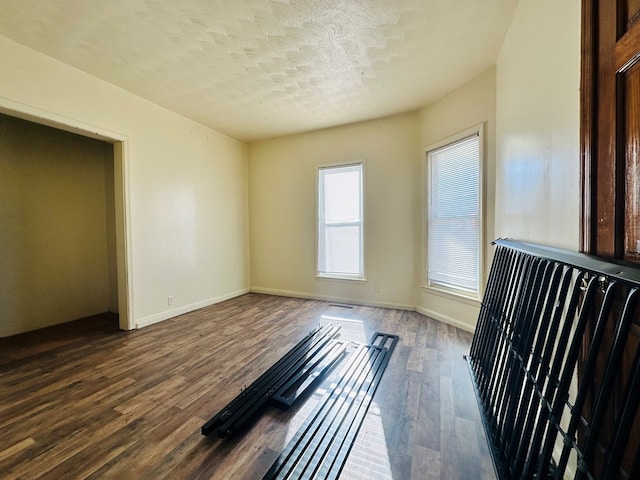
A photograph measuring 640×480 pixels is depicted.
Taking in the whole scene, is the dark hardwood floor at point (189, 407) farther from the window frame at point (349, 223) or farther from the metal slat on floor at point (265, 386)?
the window frame at point (349, 223)

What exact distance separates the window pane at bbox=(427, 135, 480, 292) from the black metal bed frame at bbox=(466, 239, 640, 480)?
4.06 ft

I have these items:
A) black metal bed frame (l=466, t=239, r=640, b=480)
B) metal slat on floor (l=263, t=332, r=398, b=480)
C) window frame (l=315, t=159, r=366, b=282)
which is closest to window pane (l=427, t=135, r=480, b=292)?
window frame (l=315, t=159, r=366, b=282)

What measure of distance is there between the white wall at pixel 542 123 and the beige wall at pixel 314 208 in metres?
1.52

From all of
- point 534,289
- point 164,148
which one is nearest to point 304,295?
point 164,148

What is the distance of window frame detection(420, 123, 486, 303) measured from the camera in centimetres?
279

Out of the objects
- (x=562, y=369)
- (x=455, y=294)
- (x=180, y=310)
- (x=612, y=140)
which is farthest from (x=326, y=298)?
(x=612, y=140)

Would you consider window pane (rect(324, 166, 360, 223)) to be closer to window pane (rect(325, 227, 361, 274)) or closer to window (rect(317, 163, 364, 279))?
window (rect(317, 163, 364, 279))

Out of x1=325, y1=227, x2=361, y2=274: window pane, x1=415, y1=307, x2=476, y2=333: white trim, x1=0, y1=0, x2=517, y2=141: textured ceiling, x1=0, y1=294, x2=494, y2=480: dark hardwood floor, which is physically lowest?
x1=0, y1=294, x2=494, y2=480: dark hardwood floor

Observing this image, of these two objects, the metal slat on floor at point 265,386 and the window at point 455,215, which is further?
the window at point 455,215

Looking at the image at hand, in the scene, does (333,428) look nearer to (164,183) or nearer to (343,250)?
(343,250)

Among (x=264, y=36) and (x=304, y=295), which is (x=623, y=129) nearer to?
(x=264, y=36)

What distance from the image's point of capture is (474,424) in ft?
5.19

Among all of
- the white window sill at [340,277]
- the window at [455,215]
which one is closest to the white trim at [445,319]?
the window at [455,215]

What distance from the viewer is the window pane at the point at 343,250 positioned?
416 centimetres
